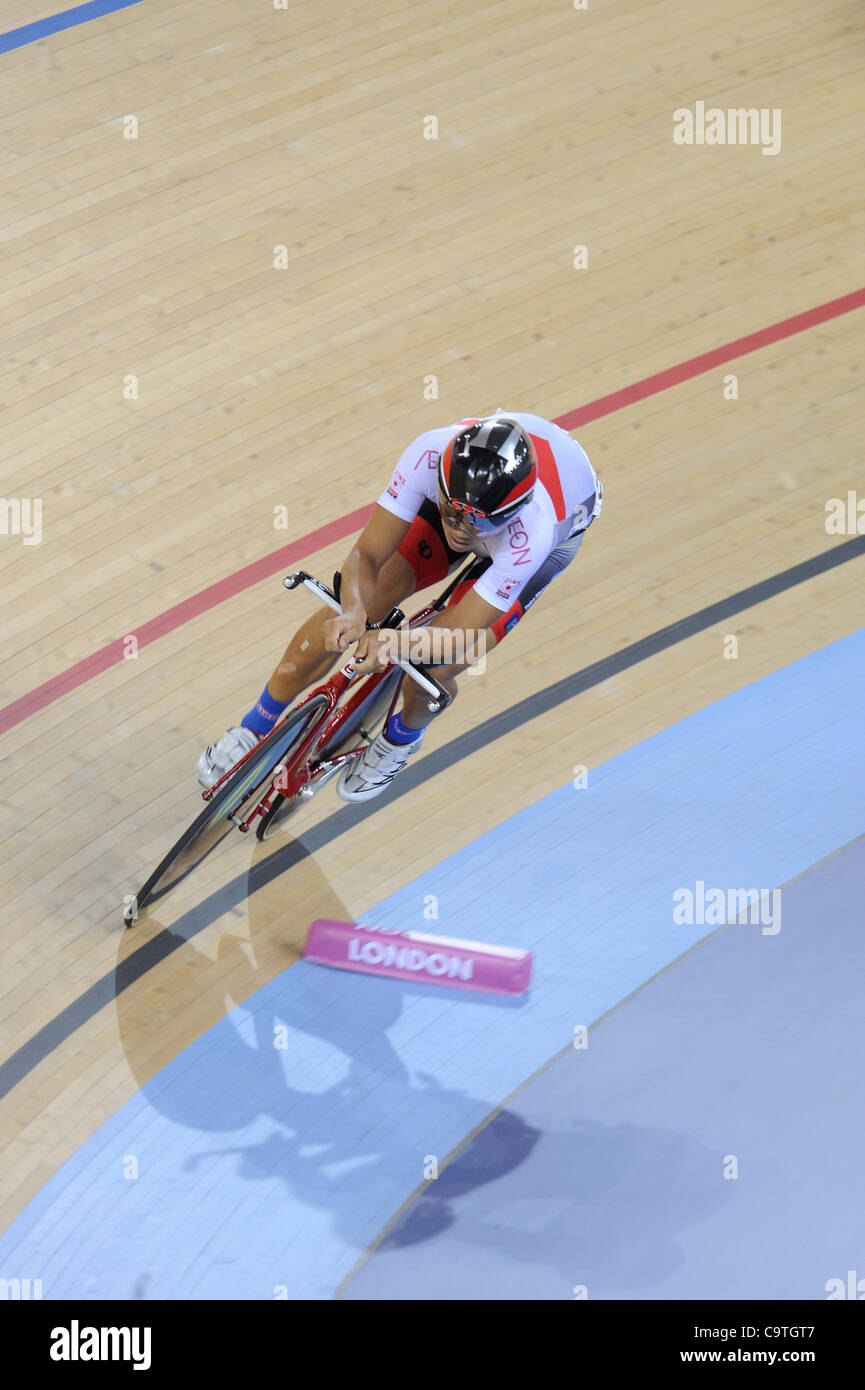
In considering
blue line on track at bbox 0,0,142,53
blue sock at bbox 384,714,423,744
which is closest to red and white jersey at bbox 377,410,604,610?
blue sock at bbox 384,714,423,744

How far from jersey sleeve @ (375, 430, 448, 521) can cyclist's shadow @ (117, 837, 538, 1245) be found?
1.20 metres

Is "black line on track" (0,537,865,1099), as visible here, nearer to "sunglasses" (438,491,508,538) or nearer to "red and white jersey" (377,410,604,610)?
"red and white jersey" (377,410,604,610)

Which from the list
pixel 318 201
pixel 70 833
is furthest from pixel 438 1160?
pixel 318 201

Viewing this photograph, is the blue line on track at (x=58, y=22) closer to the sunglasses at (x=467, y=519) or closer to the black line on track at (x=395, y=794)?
the black line on track at (x=395, y=794)

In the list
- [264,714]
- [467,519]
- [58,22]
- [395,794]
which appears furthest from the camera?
[58,22]

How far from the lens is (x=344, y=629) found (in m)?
3.06

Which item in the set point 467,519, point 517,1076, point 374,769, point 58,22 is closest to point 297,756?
point 374,769

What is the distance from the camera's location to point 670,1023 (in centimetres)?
356

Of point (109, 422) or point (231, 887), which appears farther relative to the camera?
point (109, 422)

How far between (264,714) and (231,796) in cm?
25

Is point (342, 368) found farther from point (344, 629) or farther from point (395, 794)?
point (344, 629)

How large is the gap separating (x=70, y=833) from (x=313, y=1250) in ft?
4.36

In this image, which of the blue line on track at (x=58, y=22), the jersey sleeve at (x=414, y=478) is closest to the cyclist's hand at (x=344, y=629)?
the jersey sleeve at (x=414, y=478)

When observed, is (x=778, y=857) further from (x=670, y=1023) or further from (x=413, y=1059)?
Answer: (x=413, y=1059)
